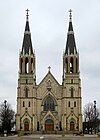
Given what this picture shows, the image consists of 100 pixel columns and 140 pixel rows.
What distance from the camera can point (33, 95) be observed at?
346 feet

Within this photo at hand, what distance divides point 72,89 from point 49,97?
658 centimetres

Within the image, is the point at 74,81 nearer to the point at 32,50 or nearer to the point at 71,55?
the point at 71,55

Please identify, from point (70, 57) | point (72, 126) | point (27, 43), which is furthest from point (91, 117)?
point (27, 43)

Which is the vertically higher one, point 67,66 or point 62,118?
point 67,66

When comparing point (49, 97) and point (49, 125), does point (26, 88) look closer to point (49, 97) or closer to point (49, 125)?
point (49, 97)

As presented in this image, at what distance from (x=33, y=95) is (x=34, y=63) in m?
9.04

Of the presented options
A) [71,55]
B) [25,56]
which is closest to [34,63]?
[25,56]

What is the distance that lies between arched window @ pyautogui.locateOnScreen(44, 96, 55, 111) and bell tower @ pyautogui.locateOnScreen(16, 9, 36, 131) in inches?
136

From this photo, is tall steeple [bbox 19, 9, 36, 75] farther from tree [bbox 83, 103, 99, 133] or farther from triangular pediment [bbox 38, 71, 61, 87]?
tree [bbox 83, 103, 99, 133]

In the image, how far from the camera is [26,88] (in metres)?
106

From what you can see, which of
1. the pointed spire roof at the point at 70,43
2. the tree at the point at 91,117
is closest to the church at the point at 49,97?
the pointed spire roof at the point at 70,43

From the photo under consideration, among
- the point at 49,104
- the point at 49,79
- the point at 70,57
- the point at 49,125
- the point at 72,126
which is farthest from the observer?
the point at 49,79

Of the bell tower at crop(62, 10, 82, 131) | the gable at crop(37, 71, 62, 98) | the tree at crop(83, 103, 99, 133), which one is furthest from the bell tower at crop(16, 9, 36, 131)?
the tree at crop(83, 103, 99, 133)

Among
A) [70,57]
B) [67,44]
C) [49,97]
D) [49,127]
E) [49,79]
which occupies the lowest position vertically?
[49,127]
